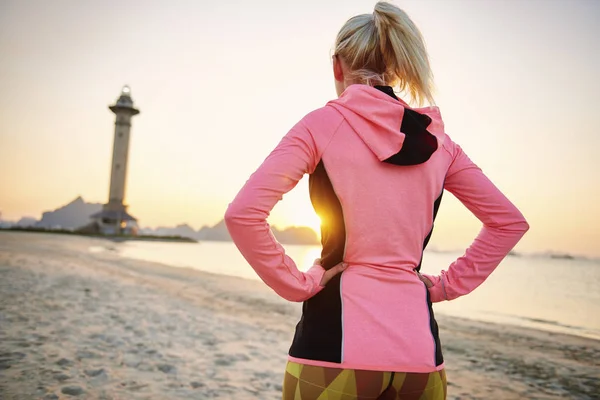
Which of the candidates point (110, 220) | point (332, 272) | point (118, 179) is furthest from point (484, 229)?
point (110, 220)

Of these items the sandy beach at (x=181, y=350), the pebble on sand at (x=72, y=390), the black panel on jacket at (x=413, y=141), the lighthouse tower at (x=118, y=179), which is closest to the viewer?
the black panel on jacket at (x=413, y=141)

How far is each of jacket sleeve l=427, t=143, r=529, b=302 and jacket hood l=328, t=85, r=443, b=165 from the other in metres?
0.31

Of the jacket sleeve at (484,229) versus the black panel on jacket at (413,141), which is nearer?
the black panel on jacket at (413,141)

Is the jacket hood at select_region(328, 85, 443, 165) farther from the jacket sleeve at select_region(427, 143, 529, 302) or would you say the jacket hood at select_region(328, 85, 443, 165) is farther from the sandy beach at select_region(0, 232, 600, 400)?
the sandy beach at select_region(0, 232, 600, 400)

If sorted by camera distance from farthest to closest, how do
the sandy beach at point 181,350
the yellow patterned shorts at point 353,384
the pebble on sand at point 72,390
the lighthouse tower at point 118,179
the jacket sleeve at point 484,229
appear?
the lighthouse tower at point 118,179, the sandy beach at point 181,350, the pebble on sand at point 72,390, the jacket sleeve at point 484,229, the yellow patterned shorts at point 353,384

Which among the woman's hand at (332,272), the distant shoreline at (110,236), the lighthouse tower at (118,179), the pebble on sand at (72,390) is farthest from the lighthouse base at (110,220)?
the woman's hand at (332,272)

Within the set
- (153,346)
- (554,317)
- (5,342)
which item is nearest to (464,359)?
(153,346)

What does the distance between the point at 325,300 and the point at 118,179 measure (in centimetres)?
5989

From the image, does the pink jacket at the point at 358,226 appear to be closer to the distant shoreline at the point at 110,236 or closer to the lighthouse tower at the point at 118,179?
the distant shoreline at the point at 110,236

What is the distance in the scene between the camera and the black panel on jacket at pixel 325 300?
1.35 meters

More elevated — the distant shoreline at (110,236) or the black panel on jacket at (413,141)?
the black panel on jacket at (413,141)

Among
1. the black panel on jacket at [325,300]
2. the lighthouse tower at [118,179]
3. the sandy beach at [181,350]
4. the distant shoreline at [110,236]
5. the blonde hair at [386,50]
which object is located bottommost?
the sandy beach at [181,350]

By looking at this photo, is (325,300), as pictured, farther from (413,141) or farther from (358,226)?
(413,141)

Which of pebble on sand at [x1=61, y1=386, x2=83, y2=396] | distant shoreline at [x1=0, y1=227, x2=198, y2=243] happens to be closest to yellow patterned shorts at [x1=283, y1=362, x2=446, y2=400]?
pebble on sand at [x1=61, y1=386, x2=83, y2=396]
